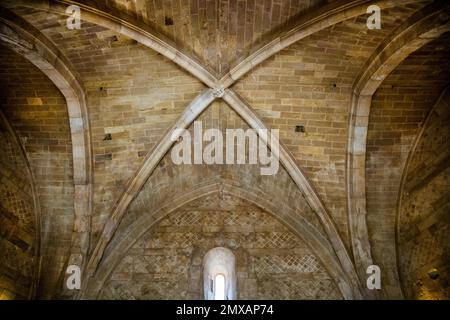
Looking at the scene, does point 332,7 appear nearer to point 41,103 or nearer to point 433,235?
point 433,235

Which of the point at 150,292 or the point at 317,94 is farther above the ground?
the point at 317,94

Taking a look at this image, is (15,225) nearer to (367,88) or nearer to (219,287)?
(219,287)

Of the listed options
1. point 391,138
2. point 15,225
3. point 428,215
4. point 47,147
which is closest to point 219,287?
point 15,225

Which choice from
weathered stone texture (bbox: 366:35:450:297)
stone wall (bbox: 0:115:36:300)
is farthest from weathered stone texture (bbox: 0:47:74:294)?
weathered stone texture (bbox: 366:35:450:297)

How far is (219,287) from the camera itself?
12047mm

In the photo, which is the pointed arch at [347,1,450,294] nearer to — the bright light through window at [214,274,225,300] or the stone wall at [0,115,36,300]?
the bright light through window at [214,274,225,300]

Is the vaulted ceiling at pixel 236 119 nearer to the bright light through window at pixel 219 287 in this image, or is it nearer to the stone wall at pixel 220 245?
the stone wall at pixel 220 245

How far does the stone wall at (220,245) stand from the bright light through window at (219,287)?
66 centimetres

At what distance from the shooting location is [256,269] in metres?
11.7

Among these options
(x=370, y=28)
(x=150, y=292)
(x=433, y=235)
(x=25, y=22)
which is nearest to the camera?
(x=25, y=22)

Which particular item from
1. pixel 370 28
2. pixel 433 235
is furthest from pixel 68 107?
pixel 433 235

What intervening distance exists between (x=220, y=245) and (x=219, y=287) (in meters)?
0.99

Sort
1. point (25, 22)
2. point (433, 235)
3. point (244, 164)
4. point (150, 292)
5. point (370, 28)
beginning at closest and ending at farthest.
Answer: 1. point (25, 22)
2. point (370, 28)
3. point (433, 235)
4. point (150, 292)
5. point (244, 164)

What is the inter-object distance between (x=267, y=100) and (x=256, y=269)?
388 centimetres
